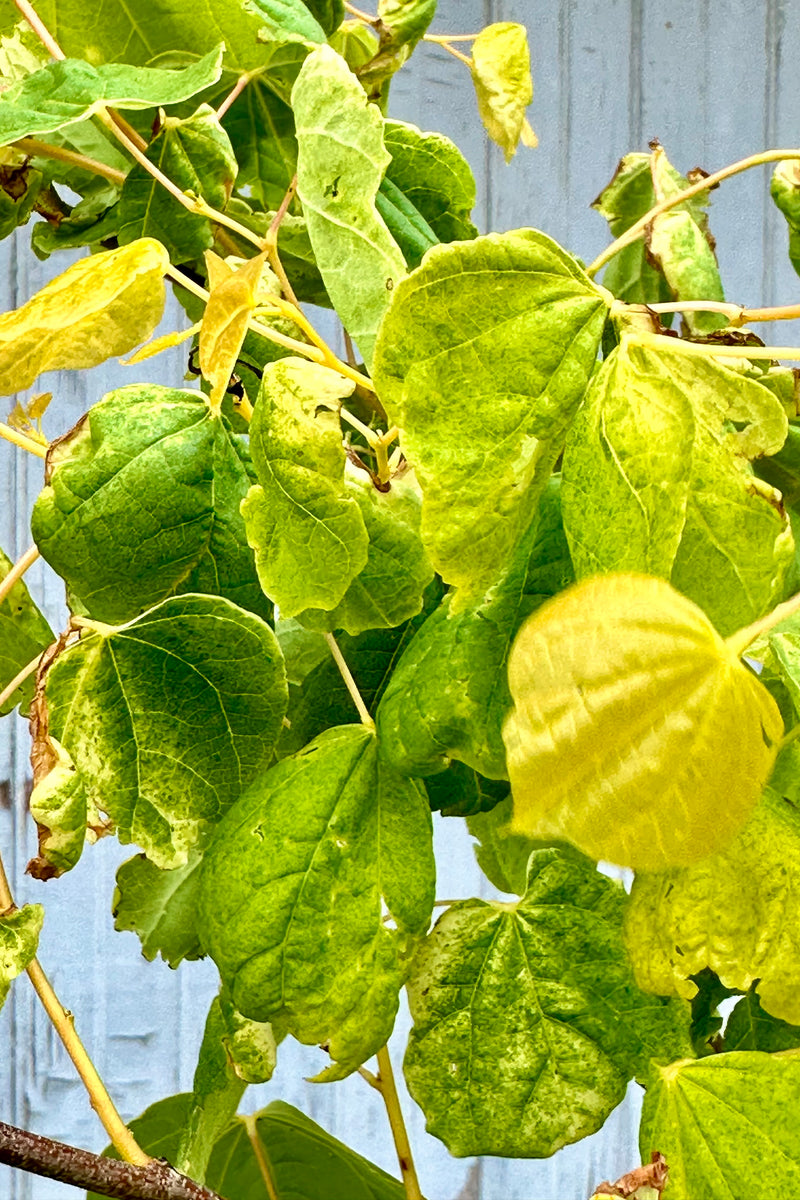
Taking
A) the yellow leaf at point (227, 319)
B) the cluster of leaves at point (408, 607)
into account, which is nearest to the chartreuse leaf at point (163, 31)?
the cluster of leaves at point (408, 607)

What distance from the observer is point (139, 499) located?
227mm

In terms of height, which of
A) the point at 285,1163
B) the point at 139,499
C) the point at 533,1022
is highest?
the point at 139,499

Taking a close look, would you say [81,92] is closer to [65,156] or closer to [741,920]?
[65,156]

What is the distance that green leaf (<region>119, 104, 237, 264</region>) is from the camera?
0.26 m

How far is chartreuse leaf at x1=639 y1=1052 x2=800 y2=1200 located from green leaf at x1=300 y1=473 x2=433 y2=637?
0.10m

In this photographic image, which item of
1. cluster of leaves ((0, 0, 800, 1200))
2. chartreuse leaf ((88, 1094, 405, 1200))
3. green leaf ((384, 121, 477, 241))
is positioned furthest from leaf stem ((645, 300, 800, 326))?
chartreuse leaf ((88, 1094, 405, 1200))

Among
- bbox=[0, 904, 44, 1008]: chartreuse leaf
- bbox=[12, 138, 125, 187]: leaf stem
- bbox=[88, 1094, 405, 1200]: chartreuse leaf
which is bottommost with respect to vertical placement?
bbox=[88, 1094, 405, 1200]: chartreuse leaf

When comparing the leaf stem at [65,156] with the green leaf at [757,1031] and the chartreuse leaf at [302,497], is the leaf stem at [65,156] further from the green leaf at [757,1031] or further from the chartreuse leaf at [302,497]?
the green leaf at [757,1031]

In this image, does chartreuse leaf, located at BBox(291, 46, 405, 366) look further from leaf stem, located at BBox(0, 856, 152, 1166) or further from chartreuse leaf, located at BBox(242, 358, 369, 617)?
leaf stem, located at BBox(0, 856, 152, 1166)

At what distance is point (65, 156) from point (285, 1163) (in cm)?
26

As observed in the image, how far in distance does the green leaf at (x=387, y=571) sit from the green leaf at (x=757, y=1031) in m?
0.12

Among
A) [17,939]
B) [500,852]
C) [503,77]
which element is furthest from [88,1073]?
[503,77]

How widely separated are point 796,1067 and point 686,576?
9 centimetres

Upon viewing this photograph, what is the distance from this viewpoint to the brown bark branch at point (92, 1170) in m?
0.20
